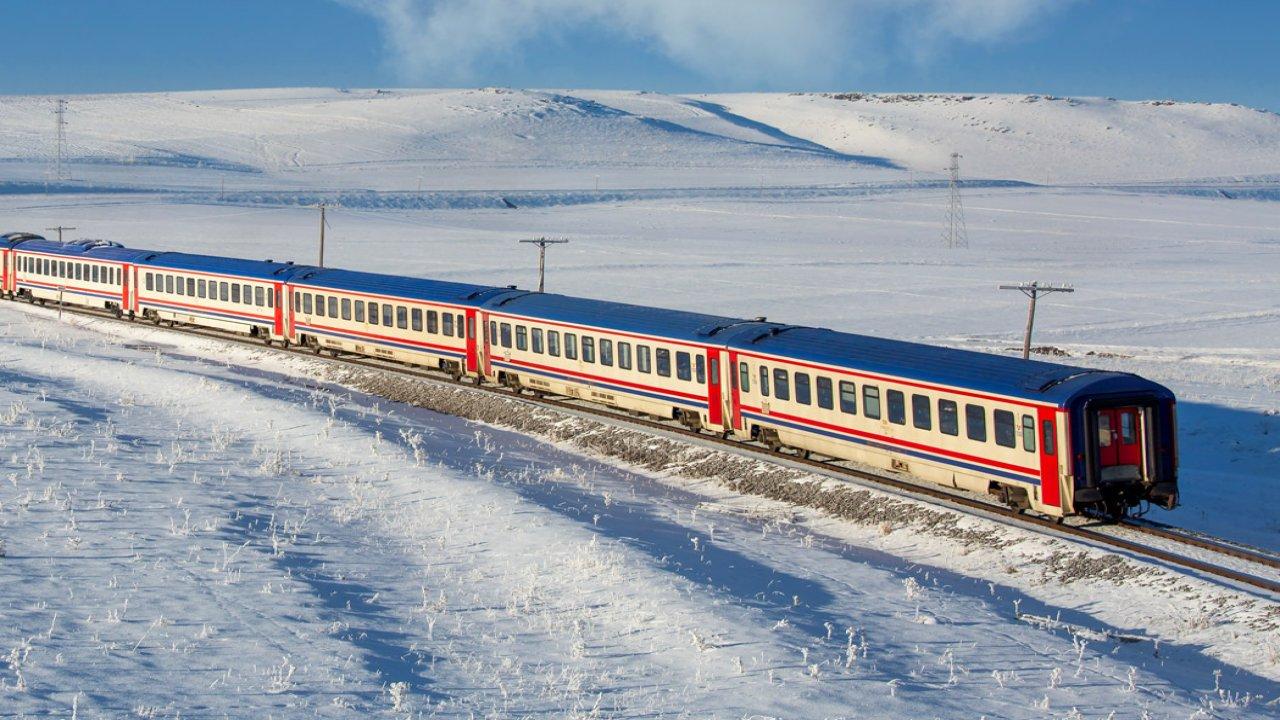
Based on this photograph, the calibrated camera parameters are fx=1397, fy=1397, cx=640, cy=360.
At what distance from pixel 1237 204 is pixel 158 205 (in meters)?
109

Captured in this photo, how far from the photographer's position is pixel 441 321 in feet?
127

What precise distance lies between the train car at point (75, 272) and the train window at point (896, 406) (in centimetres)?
3638

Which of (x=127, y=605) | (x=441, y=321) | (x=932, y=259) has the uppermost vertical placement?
(x=932, y=259)

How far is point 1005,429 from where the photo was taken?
73.5 ft

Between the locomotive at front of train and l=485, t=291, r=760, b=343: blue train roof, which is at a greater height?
l=485, t=291, r=760, b=343: blue train roof

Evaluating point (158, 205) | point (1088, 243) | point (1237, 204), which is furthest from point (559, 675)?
point (1237, 204)

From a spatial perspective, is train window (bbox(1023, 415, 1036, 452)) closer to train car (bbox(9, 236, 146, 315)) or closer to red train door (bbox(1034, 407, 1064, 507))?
red train door (bbox(1034, 407, 1064, 507))

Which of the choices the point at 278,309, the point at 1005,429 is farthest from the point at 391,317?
the point at 1005,429

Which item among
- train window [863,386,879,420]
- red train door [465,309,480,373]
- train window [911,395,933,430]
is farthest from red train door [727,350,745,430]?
red train door [465,309,480,373]

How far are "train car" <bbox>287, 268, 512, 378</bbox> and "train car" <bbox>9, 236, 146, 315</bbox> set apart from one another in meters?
11.7

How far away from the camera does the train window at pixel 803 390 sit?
87.9ft

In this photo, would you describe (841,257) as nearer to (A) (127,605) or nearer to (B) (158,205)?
(B) (158,205)

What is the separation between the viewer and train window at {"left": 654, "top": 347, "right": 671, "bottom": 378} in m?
30.7

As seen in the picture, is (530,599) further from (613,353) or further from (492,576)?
(613,353)
